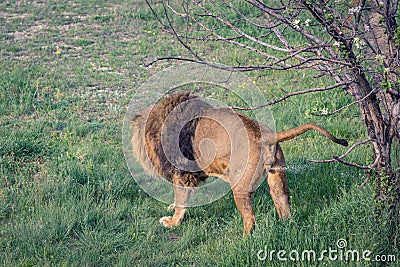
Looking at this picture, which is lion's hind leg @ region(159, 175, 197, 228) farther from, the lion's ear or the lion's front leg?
the lion's ear

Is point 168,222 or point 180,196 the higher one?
point 180,196

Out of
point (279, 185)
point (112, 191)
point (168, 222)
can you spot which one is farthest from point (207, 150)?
point (112, 191)

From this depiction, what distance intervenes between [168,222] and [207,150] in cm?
86

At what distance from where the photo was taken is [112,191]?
18.1ft

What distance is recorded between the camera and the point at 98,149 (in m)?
6.47

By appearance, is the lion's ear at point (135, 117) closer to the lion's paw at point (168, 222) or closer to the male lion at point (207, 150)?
the male lion at point (207, 150)

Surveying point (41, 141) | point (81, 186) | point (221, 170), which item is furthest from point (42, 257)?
point (41, 141)

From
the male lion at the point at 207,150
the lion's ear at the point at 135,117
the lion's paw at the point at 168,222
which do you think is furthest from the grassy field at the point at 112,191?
the lion's ear at the point at 135,117

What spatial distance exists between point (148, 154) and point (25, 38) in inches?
242

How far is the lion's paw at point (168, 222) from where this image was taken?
5164mm

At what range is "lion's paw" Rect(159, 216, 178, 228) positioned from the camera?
5164mm

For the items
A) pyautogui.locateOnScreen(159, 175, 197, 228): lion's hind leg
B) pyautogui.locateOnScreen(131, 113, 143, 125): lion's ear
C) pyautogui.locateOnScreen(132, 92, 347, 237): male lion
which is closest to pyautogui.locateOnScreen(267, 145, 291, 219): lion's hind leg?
Result: pyautogui.locateOnScreen(132, 92, 347, 237): male lion

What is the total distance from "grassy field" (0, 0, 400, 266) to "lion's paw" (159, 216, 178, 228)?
9cm

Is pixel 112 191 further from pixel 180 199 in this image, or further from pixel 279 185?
pixel 279 185
